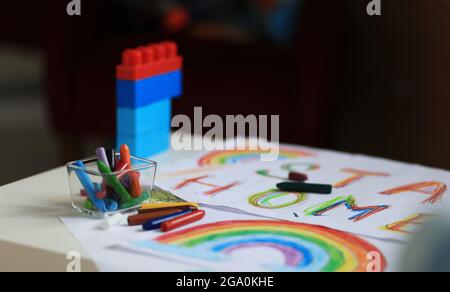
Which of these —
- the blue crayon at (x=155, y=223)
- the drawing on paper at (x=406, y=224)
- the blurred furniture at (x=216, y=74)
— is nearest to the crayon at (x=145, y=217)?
the blue crayon at (x=155, y=223)

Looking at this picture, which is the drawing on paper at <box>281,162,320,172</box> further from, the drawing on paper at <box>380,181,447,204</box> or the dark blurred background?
the dark blurred background

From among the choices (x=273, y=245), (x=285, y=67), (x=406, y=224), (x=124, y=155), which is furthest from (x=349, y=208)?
(x=285, y=67)

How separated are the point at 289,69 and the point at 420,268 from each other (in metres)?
1.45

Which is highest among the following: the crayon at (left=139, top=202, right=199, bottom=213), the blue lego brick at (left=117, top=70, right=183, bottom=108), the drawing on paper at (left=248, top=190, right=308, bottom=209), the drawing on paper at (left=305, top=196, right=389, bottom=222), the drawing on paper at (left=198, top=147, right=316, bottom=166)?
the blue lego brick at (left=117, top=70, right=183, bottom=108)

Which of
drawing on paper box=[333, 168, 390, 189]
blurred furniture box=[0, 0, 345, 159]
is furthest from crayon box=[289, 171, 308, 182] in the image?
blurred furniture box=[0, 0, 345, 159]

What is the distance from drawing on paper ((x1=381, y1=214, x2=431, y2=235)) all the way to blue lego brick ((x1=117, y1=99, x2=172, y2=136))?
1.45 feet

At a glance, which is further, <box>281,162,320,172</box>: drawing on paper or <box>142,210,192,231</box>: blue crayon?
<box>281,162,320,172</box>: drawing on paper

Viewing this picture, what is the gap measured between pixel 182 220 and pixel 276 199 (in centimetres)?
17

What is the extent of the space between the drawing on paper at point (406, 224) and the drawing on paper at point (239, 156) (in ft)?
1.12

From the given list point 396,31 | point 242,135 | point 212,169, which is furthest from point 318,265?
point 396,31

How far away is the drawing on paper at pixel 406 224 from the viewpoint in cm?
93

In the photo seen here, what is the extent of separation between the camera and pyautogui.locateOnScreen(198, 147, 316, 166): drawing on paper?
4.10ft

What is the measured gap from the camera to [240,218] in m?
0.96

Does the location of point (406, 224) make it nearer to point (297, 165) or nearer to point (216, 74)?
point (297, 165)
